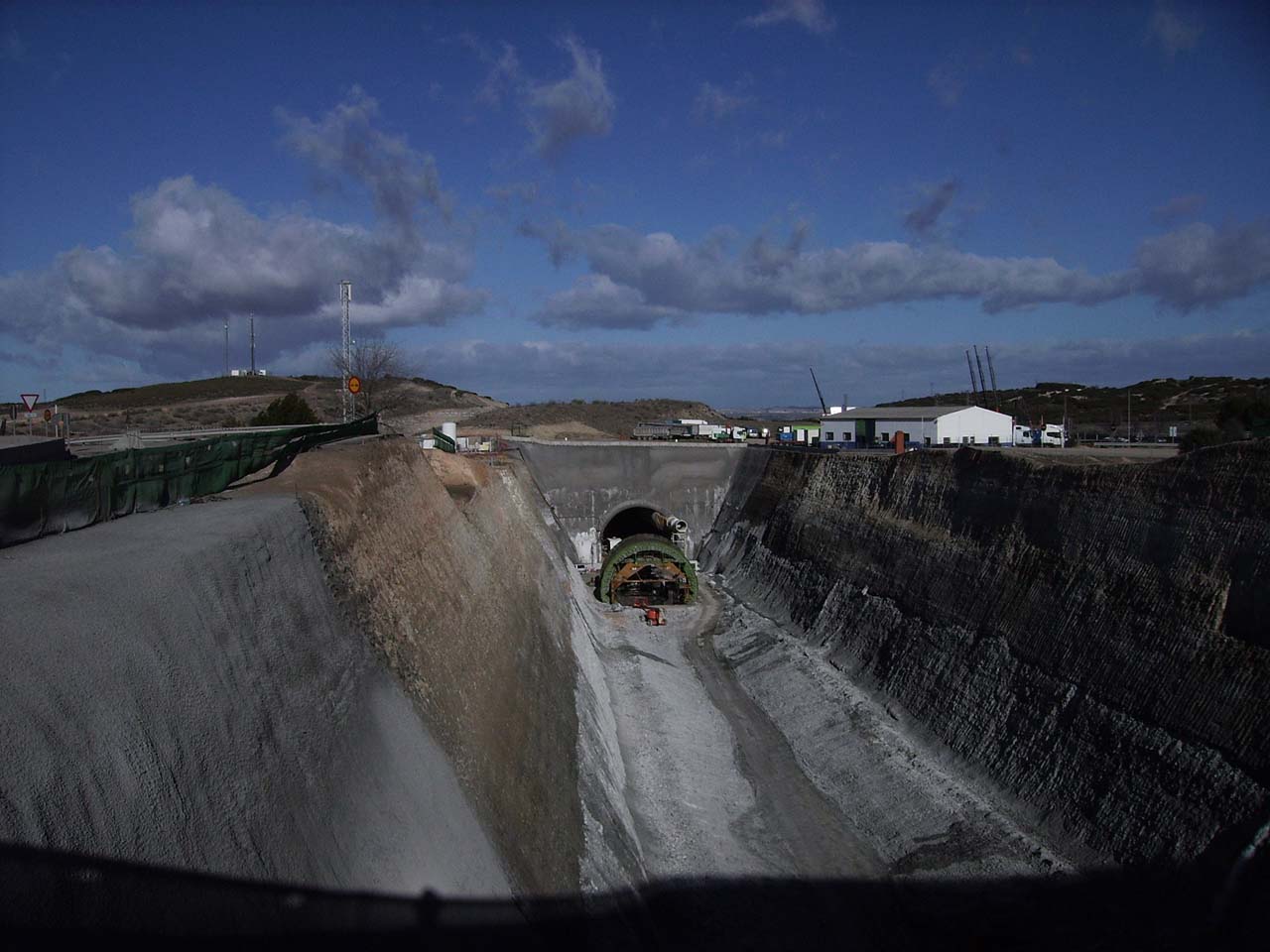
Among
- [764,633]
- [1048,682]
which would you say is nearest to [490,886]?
[1048,682]

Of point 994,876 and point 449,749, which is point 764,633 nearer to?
point 994,876

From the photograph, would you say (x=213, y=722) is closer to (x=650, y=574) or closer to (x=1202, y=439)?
(x=650, y=574)

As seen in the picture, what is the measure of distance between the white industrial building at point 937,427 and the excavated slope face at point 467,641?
3460cm

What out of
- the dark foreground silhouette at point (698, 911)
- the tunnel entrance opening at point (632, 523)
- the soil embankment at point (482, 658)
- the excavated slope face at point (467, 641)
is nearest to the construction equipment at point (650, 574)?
the tunnel entrance opening at point (632, 523)

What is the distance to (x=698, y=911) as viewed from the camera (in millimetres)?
18156

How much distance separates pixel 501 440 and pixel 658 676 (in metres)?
28.9

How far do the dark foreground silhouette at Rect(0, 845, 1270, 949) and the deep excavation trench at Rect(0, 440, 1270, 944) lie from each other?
257 millimetres

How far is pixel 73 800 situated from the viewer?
733cm

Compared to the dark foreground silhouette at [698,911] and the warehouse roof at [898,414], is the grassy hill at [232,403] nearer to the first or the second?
the warehouse roof at [898,414]

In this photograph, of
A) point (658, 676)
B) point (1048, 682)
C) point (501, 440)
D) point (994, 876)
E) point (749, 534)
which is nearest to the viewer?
point (994, 876)

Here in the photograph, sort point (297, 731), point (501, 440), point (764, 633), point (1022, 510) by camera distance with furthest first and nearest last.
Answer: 1. point (501, 440)
2. point (764, 633)
3. point (1022, 510)
4. point (297, 731)

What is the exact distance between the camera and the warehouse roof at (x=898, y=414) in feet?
194

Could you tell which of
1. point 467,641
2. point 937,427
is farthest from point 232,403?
point 467,641

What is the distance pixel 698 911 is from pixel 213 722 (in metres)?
12.1
